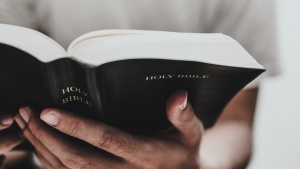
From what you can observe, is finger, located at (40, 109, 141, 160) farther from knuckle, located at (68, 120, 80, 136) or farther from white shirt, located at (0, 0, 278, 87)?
white shirt, located at (0, 0, 278, 87)

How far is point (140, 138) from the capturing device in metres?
0.50

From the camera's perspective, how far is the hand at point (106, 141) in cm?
45

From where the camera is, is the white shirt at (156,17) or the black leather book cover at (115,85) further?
the white shirt at (156,17)

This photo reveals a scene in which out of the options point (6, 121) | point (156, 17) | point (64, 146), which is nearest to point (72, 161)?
point (64, 146)

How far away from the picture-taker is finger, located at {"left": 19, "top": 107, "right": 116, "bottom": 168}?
484 mm

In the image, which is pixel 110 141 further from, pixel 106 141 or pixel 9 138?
pixel 9 138

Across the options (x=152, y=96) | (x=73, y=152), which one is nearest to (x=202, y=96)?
(x=152, y=96)

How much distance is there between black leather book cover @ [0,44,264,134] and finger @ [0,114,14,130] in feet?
0.04

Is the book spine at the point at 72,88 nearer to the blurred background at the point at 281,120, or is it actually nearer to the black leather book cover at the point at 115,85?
the black leather book cover at the point at 115,85

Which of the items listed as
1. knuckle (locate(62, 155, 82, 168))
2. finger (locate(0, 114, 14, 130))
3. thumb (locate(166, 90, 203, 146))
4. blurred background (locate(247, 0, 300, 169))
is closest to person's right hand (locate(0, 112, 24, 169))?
finger (locate(0, 114, 14, 130))

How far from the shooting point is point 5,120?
1.76 feet

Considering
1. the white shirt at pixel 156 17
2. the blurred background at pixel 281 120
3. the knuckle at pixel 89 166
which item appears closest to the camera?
the knuckle at pixel 89 166

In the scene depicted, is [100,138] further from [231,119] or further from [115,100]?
[231,119]

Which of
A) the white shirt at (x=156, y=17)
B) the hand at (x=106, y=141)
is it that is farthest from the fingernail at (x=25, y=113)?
the white shirt at (x=156, y=17)
